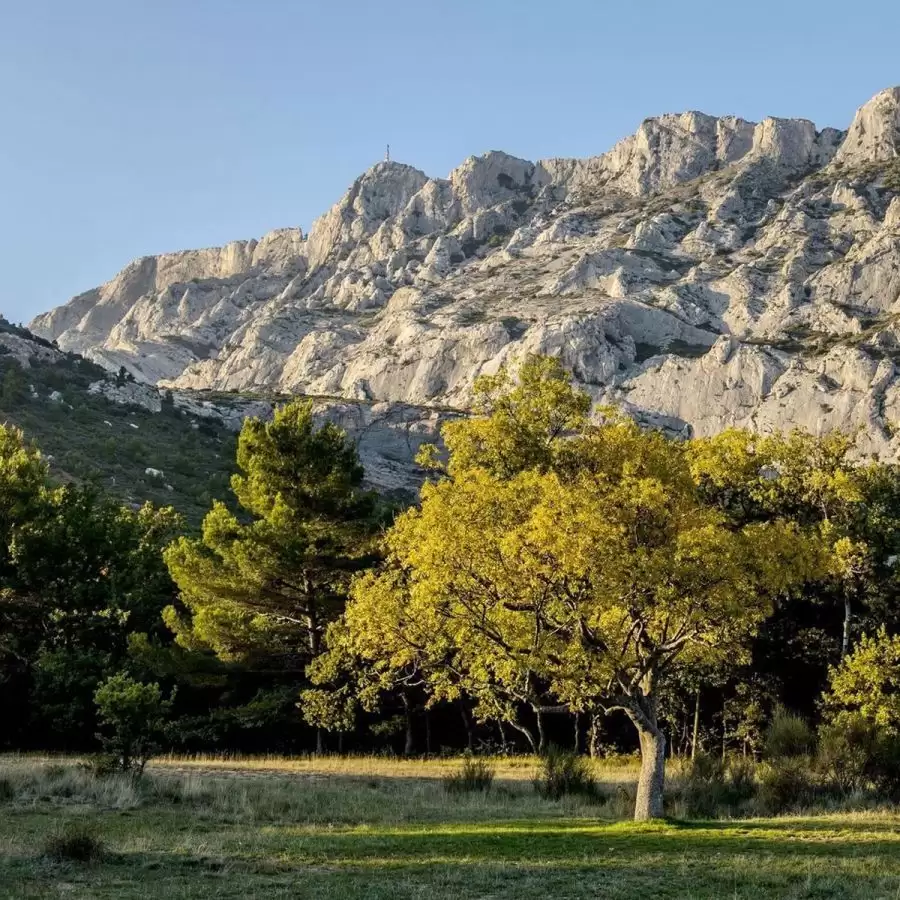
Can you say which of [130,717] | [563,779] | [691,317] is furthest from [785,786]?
[691,317]

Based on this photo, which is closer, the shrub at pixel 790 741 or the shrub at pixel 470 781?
the shrub at pixel 470 781

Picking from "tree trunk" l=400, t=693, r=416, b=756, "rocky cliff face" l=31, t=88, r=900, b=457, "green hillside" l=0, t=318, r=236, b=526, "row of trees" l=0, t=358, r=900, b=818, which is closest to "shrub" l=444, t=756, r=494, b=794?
"row of trees" l=0, t=358, r=900, b=818

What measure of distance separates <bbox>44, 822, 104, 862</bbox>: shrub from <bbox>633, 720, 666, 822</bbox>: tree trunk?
10.5 metres

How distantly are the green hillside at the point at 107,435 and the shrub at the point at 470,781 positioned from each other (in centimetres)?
4242

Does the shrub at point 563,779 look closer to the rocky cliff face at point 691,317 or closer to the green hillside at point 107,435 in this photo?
the green hillside at point 107,435

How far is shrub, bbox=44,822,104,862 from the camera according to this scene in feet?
37.2

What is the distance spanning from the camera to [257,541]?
107 ft

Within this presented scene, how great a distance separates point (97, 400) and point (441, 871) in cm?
10279

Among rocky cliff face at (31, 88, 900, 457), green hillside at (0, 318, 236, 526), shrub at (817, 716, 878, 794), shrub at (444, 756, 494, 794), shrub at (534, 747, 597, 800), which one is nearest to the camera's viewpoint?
shrub at (817, 716, 878, 794)

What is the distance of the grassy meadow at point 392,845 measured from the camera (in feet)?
33.4

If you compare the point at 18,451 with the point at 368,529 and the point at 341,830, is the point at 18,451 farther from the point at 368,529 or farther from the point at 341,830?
the point at 341,830

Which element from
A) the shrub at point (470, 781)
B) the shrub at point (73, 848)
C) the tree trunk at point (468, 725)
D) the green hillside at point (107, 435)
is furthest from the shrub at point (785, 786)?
the green hillside at point (107, 435)

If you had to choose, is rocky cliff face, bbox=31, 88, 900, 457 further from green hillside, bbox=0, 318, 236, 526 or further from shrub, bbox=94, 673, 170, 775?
shrub, bbox=94, 673, 170, 775

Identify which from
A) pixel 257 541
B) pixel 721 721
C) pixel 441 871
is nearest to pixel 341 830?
pixel 441 871
